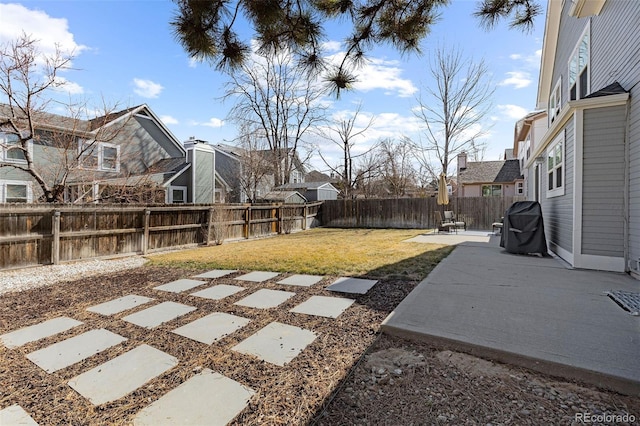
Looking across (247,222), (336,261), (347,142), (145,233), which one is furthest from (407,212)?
(145,233)

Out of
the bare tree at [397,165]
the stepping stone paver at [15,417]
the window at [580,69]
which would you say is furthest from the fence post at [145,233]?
the bare tree at [397,165]

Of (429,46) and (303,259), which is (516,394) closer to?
(429,46)

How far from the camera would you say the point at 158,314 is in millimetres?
3408

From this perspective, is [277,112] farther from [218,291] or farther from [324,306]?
[324,306]

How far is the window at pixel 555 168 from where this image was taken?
6.40m

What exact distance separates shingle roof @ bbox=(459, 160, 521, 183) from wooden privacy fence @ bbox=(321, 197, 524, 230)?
32.2 ft

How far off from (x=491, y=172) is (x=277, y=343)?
2521 centimetres

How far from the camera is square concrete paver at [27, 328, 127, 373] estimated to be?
238 centimetres

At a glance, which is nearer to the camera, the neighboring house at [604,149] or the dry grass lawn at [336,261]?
the neighboring house at [604,149]

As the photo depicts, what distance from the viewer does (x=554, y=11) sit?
29.3ft

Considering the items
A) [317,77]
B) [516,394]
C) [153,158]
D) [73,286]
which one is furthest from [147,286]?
[153,158]

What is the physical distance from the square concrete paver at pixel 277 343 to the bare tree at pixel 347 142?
1927 cm

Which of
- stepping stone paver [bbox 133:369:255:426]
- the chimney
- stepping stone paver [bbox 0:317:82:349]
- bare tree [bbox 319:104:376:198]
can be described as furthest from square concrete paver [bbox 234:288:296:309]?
the chimney

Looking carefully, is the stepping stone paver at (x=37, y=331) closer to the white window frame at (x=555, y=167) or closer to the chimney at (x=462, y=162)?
the white window frame at (x=555, y=167)
